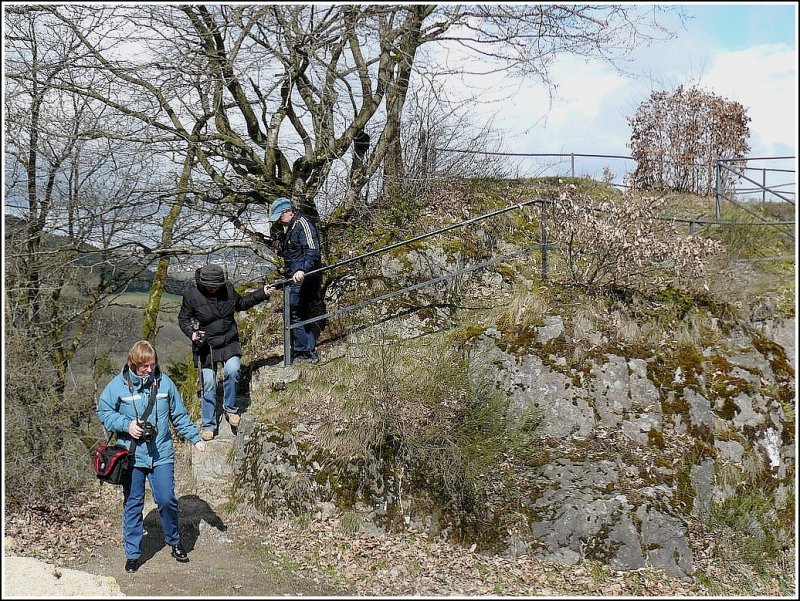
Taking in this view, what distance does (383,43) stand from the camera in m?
8.34

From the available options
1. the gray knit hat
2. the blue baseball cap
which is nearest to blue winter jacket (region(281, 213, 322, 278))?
the blue baseball cap

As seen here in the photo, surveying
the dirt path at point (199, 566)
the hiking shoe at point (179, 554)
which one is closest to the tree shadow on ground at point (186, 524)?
the dirt path at point (199, 566)

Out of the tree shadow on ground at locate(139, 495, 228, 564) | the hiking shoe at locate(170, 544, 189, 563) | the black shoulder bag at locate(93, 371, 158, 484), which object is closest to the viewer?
the black shoulder bag at locate(93, 371, 158, 484)

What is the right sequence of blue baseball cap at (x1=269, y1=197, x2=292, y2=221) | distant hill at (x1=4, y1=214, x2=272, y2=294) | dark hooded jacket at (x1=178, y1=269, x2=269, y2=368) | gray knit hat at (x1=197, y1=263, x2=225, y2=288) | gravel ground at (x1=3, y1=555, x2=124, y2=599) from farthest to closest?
1. distant hill at (x1=4, y1=214, x2=272, y2=294)
2. blue baseball cap at (x1=269, y1=197, x2=292, y2=221)
3. dark hooded jacket at (x1=178, y1=269, x2=269, y2=368)
4. gray knit hat at (x1=197, y1=263, x2=225, y2=288)
5. gravel ground at (x1=3, y1=555, x2=124, y2=599)

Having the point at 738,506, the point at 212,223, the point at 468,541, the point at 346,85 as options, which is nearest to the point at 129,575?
the point at 468,541

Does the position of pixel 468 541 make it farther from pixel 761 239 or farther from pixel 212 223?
pixel 761 239

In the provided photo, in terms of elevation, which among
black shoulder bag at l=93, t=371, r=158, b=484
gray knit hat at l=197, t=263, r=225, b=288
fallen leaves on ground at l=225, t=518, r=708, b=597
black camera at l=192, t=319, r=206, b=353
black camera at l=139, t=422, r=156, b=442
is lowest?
fallen leaves on ground at l=225, t=518, r=708, b=597

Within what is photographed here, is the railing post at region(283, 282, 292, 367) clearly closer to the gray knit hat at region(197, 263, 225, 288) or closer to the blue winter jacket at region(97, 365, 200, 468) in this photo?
the gray knit hat at region(197, 263, 225, 288)

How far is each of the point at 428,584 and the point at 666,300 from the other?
14.5 ft

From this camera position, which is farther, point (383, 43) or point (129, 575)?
point (383, 43)

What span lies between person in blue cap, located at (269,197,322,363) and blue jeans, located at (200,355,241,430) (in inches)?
41.2

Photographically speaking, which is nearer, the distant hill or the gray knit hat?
the gray knit hat

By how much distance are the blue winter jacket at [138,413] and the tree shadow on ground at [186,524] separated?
3.17 ft

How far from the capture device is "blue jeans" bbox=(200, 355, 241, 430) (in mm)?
7223
